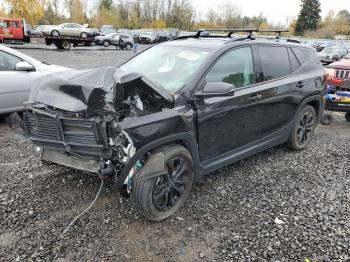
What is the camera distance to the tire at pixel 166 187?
3.07 m

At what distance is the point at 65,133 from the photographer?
3209 mm

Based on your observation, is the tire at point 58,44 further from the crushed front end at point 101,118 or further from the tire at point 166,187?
the tire at point 166,187

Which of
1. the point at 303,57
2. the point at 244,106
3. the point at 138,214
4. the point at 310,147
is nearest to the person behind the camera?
the point at 138,214

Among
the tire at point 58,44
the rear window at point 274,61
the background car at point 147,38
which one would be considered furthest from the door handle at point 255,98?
the background car at point 147,38

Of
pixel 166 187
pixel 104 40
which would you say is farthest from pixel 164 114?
pixel 104 40

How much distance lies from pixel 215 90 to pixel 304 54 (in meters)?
2.51

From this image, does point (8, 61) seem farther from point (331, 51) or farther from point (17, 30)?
point (17, 30)

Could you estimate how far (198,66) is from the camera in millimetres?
3605

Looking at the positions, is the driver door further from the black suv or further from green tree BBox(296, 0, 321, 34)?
green tree BBox(296, 0, 321, 34)

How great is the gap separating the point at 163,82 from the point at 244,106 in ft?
3.41

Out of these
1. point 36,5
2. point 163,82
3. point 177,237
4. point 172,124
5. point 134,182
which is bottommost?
point 177,237

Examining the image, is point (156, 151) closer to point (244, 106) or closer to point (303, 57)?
point (244, 106)

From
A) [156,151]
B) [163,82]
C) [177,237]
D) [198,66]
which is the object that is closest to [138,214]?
[177,237]

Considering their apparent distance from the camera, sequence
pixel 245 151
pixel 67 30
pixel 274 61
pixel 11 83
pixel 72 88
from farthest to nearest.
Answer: pixel 67 30 < pixel 11 83 < pixel 274 61 < pixel 245 151 < pixel 72 88
